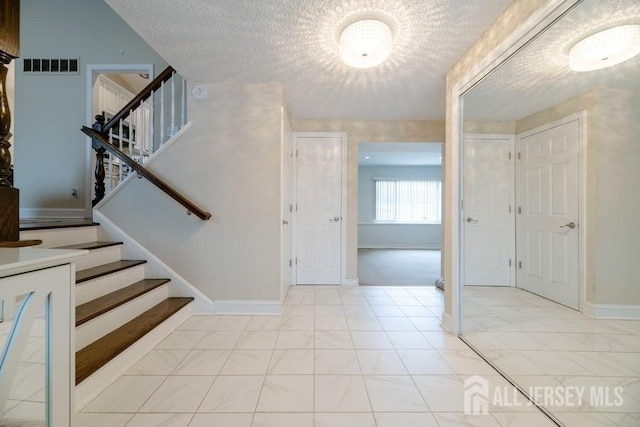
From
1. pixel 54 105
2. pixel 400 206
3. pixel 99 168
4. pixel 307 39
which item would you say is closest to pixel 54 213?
pixel 54 105

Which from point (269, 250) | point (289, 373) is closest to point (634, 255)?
point (289, 373)

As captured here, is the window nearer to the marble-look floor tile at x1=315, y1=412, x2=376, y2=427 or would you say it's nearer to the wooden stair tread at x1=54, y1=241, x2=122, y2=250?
the wooden stair tread at x1=54, y1=241, x2=122, y2=250

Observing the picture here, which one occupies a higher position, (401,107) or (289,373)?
(401,107)

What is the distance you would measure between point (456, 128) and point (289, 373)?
2.15 meters

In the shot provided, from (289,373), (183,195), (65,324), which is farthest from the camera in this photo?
(183,195)

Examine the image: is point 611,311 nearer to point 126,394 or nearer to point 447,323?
point 447,323

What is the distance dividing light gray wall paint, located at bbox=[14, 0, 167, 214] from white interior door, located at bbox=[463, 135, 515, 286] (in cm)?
449

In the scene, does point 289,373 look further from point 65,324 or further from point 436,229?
point 436,229

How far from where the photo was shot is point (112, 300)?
5.77 ft

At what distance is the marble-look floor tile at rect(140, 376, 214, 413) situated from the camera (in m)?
1.25

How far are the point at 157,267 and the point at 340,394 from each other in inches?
78.2

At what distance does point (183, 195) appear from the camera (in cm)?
236

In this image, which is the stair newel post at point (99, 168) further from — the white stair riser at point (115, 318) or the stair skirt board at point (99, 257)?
the white stair riser at point (115, 318)

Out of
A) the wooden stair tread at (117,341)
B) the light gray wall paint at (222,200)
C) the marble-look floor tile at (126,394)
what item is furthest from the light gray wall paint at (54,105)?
the marble-look floor tile at (126,394)
